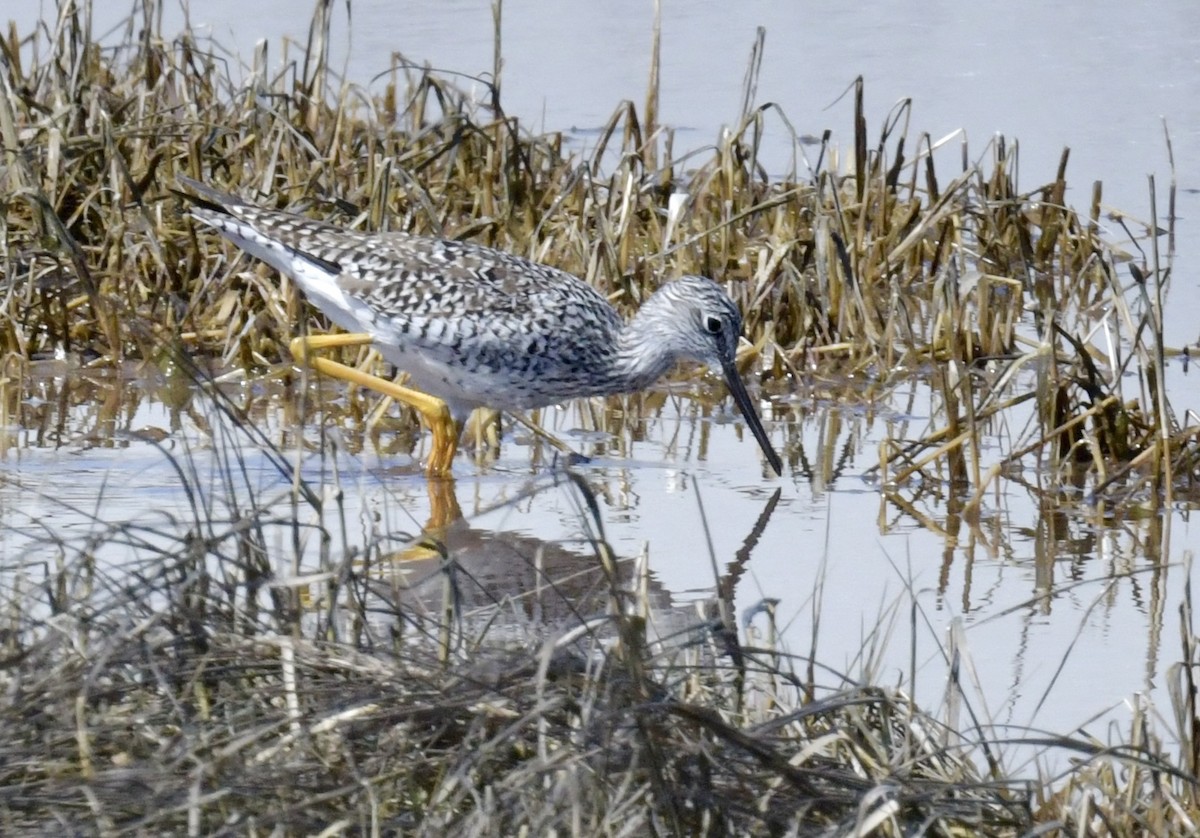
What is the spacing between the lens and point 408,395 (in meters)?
6.48

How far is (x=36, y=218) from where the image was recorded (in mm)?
7059

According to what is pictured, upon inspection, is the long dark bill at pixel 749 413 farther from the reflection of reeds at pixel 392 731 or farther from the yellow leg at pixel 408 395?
the reflection of reeds at pixel 392 731

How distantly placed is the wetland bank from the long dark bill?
137 millimetres

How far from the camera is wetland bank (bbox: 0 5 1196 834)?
2887mm

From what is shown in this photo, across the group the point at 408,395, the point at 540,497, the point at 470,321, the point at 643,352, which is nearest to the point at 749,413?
the point at 643,352

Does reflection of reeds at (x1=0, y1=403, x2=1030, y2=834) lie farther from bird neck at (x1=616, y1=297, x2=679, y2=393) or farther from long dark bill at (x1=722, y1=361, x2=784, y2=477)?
bird neck at (x1=616, y1=297, x2=679, y2=393)

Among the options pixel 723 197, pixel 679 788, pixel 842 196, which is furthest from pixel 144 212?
pixel 679 788

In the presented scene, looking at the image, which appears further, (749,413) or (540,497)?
(749,413)

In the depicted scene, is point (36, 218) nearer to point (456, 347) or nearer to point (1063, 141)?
point (456, 347)

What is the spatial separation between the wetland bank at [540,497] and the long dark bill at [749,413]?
0.14 metres

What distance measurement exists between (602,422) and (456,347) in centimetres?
77

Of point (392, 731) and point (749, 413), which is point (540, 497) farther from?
point (392, 731)

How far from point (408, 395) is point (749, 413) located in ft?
3.75

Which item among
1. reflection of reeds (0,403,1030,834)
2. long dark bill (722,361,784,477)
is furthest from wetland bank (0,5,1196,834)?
long dark bill (722,361,784,477)
